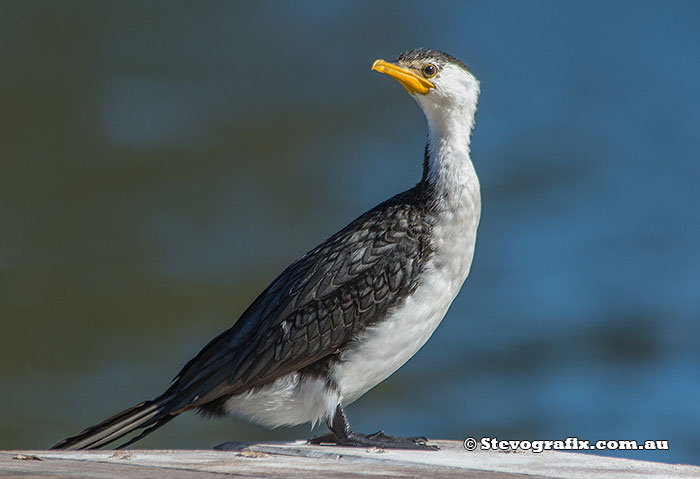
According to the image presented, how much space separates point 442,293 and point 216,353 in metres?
1.33

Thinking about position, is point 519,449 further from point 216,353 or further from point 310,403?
point 216,353

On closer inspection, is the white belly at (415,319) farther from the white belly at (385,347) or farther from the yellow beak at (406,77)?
the yellow beak at (406,77)

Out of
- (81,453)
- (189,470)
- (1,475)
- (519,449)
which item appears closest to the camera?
(1,475)

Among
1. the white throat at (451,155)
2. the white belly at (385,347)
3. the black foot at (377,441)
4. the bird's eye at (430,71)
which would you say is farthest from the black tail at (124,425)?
the bird's eye at (430,71)

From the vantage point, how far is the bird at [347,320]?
435 centimetres

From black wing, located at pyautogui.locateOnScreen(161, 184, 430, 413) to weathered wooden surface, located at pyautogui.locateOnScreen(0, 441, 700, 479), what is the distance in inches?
16.2

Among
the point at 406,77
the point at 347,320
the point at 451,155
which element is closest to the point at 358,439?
the point at 347,320

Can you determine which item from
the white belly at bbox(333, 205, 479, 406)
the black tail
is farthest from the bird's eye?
the black tail

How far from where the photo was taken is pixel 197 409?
15.1ft

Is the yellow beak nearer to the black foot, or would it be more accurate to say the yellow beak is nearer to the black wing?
the black wing

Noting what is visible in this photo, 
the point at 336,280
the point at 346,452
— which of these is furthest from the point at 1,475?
the point at 336,280

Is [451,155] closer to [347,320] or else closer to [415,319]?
[415,319]

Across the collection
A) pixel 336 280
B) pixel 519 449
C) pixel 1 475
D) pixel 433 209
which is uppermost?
pixel 433 209

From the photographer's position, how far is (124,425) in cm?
447
